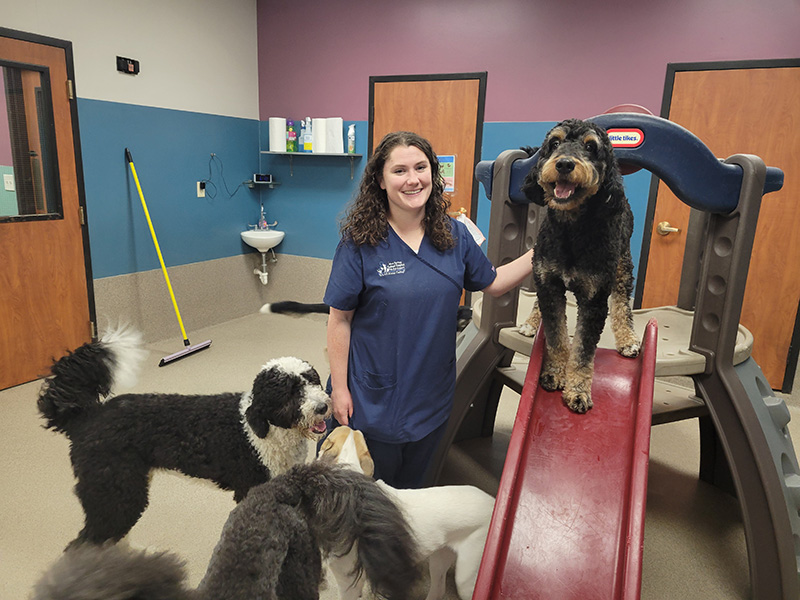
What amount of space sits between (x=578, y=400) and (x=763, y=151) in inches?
117

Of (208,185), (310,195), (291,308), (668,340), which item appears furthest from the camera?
(310,195)

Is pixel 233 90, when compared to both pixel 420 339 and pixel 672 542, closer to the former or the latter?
pixel 420 339

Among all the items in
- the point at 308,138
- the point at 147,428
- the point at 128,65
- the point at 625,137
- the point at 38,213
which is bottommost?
the point at 147,428

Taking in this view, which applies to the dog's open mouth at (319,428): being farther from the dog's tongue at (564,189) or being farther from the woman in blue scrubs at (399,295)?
the dog's tongue at (564,189)

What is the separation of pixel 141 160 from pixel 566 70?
10.6 ft

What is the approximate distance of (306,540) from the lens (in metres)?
0.98

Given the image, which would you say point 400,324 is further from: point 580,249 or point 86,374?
point 86,374

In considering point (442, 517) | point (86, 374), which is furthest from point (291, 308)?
point (442, 517)

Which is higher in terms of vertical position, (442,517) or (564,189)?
(564,189)

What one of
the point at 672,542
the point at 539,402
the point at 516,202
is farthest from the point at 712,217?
the point at 672,542

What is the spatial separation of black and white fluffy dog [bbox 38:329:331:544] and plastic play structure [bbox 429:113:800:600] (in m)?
0.61

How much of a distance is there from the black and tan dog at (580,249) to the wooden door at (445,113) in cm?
283

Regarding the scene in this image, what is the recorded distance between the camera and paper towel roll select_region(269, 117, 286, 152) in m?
4.86

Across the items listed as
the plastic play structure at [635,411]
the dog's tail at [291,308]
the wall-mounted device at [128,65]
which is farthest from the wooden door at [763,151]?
the wall-mounted device at [128,65]
